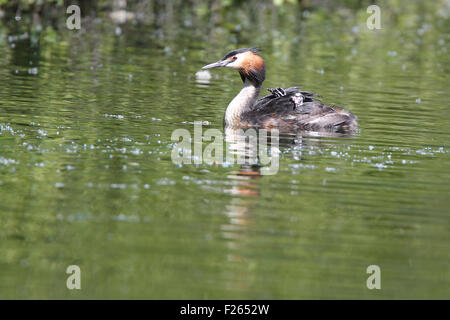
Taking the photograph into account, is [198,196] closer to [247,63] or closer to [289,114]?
[289,114]

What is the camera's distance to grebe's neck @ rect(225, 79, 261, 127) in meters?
14.5

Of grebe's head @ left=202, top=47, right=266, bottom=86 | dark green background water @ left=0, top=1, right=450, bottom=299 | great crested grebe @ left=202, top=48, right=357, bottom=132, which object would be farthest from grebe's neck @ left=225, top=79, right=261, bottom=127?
dark green background water @ left=0, top=1, right=450, bottom=299

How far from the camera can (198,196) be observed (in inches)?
382

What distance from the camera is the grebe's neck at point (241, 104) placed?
1449 centimetres

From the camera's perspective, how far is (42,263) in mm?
7562

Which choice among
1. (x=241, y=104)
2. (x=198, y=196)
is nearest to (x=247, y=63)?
(x=241, y=104)

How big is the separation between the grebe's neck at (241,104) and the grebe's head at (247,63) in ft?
0.44

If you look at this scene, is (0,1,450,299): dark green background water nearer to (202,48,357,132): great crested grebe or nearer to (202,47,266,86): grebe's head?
(202,48,357,132): great crested grebe

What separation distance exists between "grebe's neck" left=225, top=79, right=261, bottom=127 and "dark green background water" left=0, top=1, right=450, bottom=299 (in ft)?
1.17

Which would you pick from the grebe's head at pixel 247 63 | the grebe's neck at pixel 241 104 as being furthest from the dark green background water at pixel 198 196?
the grebe's head at pixel 247 63

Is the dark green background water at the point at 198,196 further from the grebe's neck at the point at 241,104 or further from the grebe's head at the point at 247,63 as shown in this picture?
the grebe's head at the point at 247,63

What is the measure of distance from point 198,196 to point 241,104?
17.1 ft

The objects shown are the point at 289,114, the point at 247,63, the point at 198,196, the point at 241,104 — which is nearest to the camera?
the point at 198,196

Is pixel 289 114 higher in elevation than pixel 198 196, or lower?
higher
